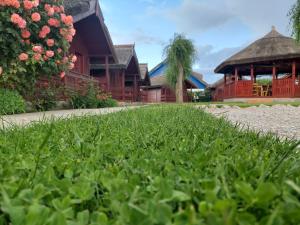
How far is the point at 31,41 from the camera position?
6879 millimetres

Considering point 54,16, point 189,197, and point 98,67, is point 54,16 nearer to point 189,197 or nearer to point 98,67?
point 189,197

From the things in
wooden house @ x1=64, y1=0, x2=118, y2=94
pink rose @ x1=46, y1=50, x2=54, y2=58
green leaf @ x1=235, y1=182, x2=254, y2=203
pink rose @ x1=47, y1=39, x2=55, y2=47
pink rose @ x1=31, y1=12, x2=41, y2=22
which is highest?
wooden house @ x1=64, y1=0, x2=118, y2=94

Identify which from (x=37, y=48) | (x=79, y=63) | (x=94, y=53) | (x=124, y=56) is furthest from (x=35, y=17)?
(x=124, y=56)

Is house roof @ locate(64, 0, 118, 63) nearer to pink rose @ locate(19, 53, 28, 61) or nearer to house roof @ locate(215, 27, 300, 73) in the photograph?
pink rose @ locate(19, 53, 28, 61)

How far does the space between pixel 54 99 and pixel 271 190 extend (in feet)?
27.7

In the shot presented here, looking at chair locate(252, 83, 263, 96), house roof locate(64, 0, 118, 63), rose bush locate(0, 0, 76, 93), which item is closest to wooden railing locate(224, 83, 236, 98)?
chair locate(252, 83, 263, 96)

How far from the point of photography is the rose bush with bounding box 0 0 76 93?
593cm

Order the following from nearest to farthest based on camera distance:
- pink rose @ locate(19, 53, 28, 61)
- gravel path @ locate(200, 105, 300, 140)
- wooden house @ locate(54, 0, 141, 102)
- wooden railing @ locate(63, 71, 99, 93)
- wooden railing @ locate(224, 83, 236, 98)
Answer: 1. gravel path @ locate(200, 105, 300, 140)
2. pink rose @ locate(19, 53, 28, 61)
3. wooden railing @ locate(63, 71, 99, 93)
4. wooden house @ locate(54, 0, 141, 102)
5. wooden railing @ locate(224, 83, 236, 98)

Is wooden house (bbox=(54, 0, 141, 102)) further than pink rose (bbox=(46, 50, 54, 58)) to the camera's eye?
Yes

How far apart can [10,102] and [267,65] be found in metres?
19.1

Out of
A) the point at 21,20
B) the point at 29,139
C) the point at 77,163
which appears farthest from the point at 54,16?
the point at 77,163

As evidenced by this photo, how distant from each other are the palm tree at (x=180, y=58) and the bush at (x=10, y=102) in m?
19.6

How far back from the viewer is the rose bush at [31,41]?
19.4ft

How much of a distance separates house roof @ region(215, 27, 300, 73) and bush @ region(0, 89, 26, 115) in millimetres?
17337
